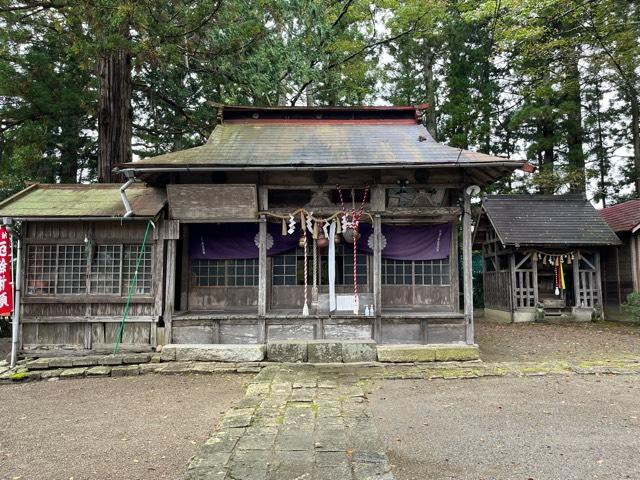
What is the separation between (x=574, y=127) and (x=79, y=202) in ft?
72.8

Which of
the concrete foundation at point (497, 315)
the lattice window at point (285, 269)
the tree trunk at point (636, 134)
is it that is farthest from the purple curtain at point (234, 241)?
the tree trunk at point (636, 134)

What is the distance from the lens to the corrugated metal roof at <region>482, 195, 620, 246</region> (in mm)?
14789

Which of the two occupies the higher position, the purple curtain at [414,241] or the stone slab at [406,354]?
the purple curtain at [414,241]

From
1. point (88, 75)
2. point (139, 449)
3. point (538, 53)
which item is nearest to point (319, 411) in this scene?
point (139, 449)

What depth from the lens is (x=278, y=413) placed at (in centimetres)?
519

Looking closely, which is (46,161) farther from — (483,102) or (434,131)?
(483,102)

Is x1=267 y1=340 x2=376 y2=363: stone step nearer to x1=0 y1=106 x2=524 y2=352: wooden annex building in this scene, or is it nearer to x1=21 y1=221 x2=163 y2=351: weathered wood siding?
x1=0 y1=106 x2=524 y2=352: wooden annex building

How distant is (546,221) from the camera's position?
15711mm

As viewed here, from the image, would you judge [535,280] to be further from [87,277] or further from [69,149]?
[69,149]

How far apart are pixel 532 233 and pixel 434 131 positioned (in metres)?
9.16

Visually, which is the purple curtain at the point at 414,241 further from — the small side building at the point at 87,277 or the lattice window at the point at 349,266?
the small side building at the point at 87,277

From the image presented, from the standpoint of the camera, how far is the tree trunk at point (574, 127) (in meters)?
18.8

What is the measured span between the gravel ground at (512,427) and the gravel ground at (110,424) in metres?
2.33

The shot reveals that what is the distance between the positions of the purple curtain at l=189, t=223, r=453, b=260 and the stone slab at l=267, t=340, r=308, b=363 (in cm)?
217
